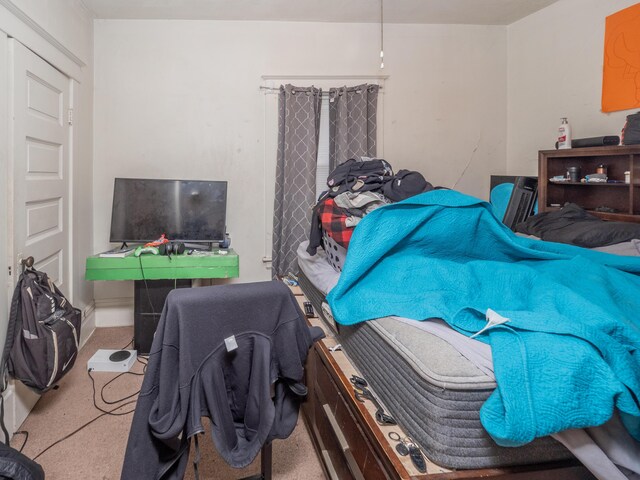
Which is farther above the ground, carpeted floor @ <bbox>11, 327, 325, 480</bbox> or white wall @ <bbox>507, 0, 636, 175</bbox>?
white wall @ <bbox>507, 0, 636, 175</bbox>

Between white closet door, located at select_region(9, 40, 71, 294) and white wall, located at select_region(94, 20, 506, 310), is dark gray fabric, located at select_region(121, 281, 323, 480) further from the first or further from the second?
white wall, located at select_region(94, 20, 506, 310)

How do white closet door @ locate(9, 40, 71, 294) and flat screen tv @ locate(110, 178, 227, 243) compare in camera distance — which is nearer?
white closet door @ locate(9, 40, 71, 294)

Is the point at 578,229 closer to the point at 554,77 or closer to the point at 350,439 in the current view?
the point at 554,77

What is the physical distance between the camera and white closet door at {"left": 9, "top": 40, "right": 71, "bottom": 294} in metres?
2.13

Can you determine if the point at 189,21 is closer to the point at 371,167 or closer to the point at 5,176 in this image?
the point at 5,176

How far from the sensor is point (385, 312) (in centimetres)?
119

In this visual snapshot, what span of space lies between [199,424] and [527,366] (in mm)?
902

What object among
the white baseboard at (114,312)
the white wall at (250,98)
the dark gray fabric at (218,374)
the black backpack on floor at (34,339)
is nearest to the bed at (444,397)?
the dark gray fabric at (218,374)

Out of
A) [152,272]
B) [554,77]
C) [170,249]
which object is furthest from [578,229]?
[152,272]

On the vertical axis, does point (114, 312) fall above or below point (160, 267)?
below

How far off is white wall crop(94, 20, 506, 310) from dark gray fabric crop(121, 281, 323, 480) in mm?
2328

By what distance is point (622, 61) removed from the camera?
2.69 m

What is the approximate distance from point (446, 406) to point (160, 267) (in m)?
2.39

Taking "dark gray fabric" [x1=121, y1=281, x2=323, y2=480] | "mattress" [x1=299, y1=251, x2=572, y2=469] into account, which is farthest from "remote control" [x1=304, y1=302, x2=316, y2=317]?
"mattress" [x1=299, y1=251, x2=572, y2=469]
